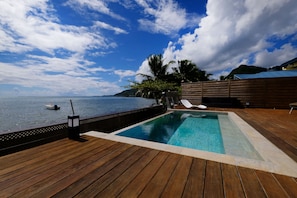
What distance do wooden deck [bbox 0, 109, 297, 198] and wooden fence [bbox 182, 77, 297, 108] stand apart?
313 inches

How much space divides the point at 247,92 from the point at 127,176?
9.93 metres

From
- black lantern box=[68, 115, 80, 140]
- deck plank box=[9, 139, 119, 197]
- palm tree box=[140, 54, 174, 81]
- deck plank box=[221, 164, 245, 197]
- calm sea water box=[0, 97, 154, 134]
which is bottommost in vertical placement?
calm sea water box=[0, 97, 154, 134]

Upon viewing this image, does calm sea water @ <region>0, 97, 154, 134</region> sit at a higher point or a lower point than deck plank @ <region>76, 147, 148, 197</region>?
lower

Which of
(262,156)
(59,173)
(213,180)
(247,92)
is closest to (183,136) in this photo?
(262,156)

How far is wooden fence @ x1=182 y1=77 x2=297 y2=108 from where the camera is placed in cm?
794

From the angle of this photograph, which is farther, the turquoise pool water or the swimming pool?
the turquoise pool water

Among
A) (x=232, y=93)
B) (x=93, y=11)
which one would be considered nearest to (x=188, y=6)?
(x=93, y=11)

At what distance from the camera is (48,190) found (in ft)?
4.24

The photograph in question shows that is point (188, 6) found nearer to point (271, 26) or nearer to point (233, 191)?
point (271, 26)

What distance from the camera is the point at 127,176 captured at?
1.52 metres

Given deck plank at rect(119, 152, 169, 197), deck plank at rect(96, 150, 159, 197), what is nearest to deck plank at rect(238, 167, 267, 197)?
deck plank at rect(119, 152, 169, 197)

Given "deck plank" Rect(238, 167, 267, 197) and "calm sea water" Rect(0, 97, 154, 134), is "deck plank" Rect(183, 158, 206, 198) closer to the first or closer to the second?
"deck plank" Rect(238, 167, 267, 197)

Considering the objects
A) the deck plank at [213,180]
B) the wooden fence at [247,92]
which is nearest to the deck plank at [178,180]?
the deck plank at [213,180]

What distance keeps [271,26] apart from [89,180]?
11642mm
